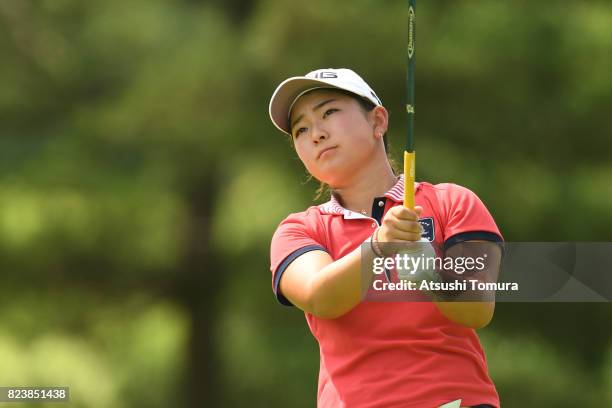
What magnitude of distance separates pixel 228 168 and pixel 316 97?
2561 millimetres

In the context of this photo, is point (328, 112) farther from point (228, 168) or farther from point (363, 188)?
point (228, 168)

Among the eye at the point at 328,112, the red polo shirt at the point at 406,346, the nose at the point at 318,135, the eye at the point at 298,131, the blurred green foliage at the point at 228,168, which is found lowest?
the red polo shirt at the point at 406,346

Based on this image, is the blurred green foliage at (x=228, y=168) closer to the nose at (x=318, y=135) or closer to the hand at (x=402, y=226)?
the nose at (x=318, y=135)

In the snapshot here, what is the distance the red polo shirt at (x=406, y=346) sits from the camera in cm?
146

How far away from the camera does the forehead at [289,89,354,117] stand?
5.56 feet

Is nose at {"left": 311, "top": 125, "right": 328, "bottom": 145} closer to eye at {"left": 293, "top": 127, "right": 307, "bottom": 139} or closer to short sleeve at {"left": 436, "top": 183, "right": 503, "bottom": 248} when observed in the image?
eye at {"left": 293, "top": 127, "right": 307, "bottom": 139}

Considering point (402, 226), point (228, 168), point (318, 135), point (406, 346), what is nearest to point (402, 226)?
point (402, 226)

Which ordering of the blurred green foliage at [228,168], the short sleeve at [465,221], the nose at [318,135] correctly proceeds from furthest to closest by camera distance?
the blurred green foliage at [228,168] → the nose at [318,135] → the short sleeve at [465,221]

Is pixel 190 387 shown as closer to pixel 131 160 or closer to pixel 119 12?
pixel 131 160

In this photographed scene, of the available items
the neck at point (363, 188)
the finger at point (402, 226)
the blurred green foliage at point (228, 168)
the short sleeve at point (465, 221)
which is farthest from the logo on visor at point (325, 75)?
the blurred green foliage at point (228, 168)

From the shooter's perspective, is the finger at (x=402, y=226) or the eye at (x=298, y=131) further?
the eye at (x=298, y=131)

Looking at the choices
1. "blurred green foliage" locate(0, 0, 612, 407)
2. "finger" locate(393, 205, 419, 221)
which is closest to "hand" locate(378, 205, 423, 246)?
"finger" locate(393, 205, 419, 221)

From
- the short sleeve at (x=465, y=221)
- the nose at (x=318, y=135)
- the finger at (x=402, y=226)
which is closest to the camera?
the finger at (x=402, y=226)

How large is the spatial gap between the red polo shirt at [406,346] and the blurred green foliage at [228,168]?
2465 millimetres
